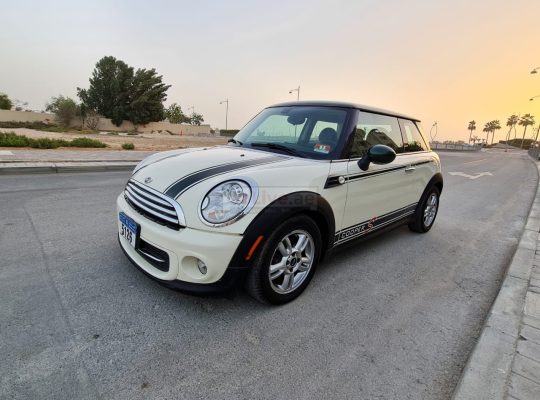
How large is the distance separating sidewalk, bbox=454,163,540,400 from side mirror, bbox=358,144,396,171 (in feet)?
4.91

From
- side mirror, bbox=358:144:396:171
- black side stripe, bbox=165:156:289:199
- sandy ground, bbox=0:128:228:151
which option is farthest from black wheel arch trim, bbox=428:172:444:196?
sandy ground, bbox=0:128:228:151

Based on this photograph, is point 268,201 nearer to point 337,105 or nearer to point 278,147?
point 278,147

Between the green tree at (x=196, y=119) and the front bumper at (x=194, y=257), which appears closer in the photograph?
the front bumper at (x=194, y=257)

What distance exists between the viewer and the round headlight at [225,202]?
6.66 ft

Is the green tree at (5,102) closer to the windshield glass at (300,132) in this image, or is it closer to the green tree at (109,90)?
the green tree at (109,90)

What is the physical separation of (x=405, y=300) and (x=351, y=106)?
187 centimetres

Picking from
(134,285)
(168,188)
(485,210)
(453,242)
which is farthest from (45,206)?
(485,210)

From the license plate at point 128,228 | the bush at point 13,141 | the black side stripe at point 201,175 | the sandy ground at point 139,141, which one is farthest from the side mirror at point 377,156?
the sandy ground at point 139,141

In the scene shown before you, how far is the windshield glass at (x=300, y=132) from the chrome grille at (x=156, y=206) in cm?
117

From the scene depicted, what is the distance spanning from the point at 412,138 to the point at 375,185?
1.41 m

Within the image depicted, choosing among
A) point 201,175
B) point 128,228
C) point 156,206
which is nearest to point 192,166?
point 201,175

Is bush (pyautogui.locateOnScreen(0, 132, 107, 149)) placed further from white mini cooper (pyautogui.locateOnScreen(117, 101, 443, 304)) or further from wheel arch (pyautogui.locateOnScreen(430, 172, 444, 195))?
wheel arch (pyautogui.locateOnScreen(430, 172, 444, 195))

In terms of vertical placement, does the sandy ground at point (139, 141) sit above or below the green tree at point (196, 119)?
below

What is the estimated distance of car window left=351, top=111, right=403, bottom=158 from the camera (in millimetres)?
2953
